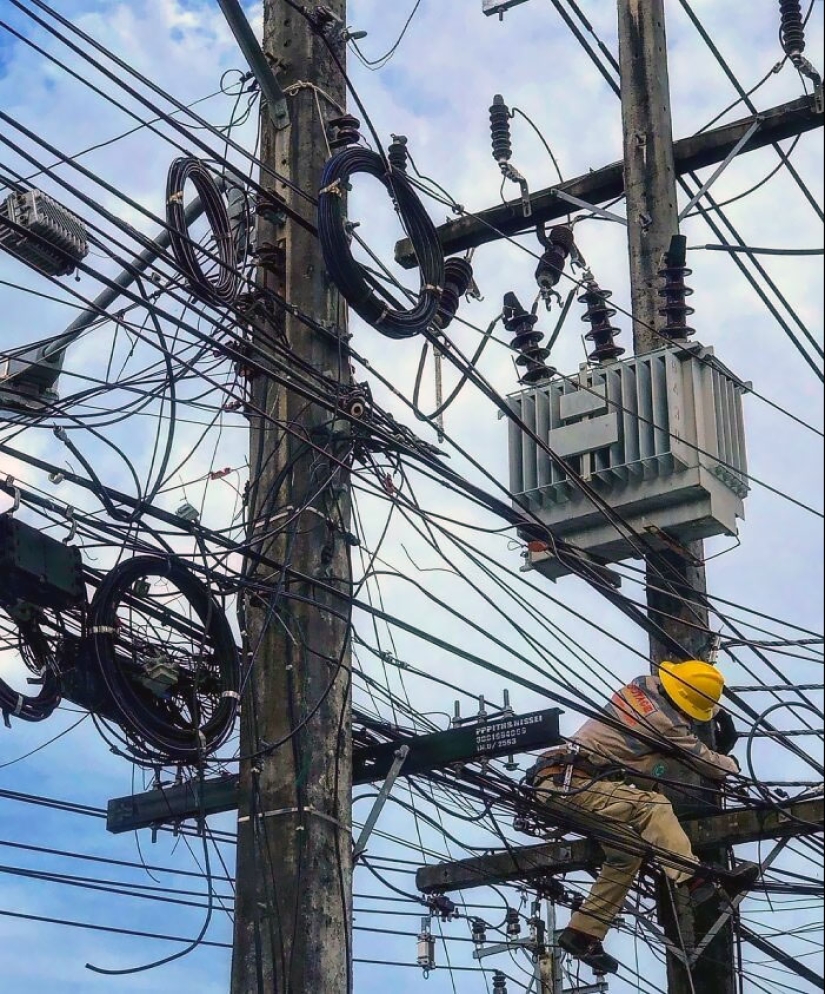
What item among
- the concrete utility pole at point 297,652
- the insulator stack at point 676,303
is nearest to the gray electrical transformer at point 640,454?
the insulator stack at point 676,303

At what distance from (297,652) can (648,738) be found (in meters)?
3.45

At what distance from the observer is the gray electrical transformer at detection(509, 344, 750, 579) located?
12359 millimetres

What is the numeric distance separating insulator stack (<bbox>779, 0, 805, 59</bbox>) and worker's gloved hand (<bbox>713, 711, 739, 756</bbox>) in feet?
15.5

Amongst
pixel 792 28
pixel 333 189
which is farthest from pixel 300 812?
pixel 792 28

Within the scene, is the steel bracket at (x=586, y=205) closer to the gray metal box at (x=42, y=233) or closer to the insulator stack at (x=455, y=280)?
the insulator stack at (x=455, y=280)

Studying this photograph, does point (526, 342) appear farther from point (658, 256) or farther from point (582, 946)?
point (582, 946)

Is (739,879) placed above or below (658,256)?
below

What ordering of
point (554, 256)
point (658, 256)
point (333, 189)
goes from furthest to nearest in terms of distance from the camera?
point (554, 256) → point (658, 256) → point (333, 189)

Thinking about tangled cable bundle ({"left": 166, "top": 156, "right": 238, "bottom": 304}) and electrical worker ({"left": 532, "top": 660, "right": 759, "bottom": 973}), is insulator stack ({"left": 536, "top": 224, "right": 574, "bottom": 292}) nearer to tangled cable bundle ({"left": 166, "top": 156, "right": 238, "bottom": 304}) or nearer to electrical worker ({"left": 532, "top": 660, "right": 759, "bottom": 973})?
electrical worker ({"left": 532, "top": 660, "right": 759, "bottom": 973})

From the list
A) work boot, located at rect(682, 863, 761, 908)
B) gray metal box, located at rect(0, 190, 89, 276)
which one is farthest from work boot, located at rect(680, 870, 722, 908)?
gray metal box, located at rect(0, 190, 89, 276)

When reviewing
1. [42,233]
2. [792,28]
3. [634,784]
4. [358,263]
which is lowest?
[634,784]

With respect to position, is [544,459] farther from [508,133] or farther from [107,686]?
[107,686]

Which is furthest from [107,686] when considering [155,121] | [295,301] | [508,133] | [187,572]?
[508,133]

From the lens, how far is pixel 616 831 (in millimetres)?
11641
